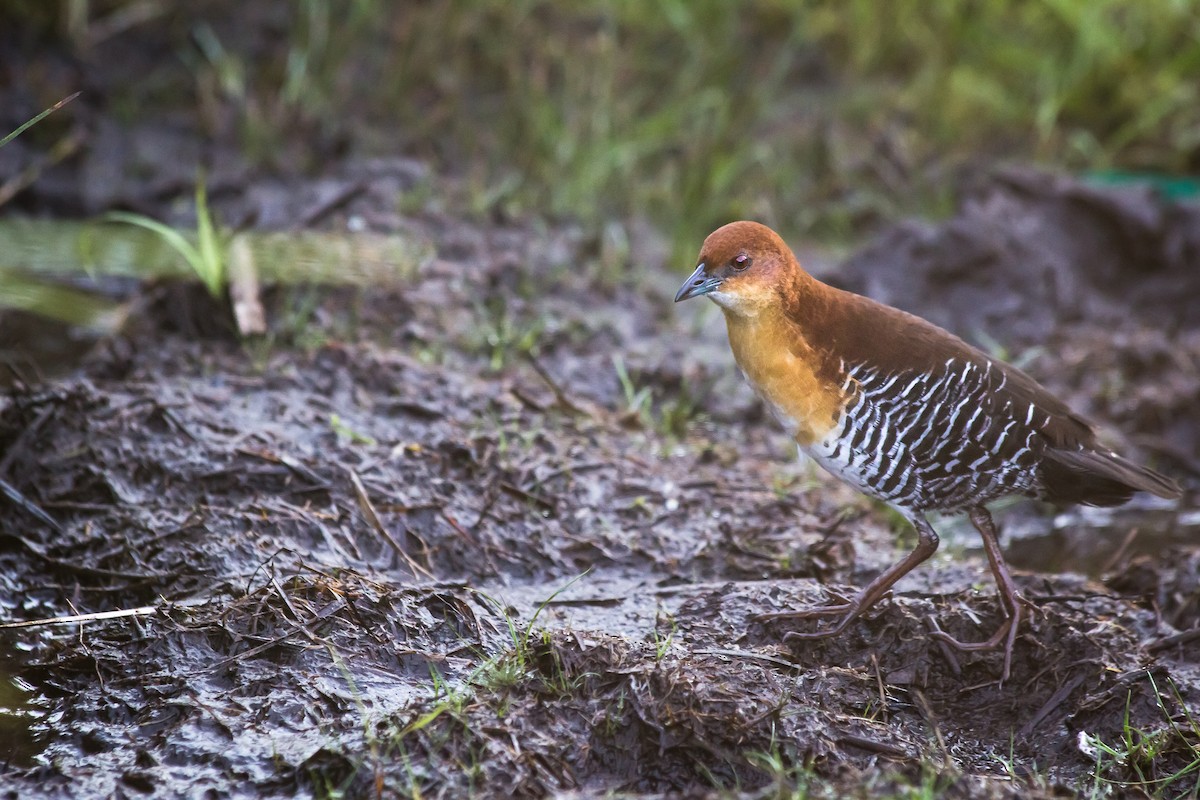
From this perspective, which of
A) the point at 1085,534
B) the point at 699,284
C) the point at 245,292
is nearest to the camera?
the point at 699,284

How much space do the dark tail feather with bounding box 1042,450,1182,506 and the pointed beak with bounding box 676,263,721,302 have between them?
3.35 feet

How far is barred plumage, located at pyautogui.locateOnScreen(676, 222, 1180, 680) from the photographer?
11.6 feet

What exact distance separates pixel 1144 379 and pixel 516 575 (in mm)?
3189

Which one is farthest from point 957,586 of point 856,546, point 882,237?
point 882,237

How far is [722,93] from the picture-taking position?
7219 millimetres

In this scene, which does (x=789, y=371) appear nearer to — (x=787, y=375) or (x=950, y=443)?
(x=787, y=375)

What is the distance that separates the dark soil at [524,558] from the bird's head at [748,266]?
811 mm

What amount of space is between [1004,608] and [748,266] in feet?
3.80

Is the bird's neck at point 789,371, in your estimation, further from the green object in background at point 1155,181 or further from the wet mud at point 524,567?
the green object in background at point 1155,181

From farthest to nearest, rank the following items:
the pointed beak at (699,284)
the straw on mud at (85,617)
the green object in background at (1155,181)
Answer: the green object in background at (1155,181) < the pointed beak at (699,284) < the straw on mud at (85,617)

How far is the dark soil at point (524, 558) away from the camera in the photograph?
302 cm

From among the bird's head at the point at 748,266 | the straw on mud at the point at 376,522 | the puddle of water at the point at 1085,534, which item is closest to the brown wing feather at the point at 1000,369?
the bird's head at the point at 748,266

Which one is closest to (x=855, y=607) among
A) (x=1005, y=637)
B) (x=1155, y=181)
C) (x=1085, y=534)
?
(x=1005, y=637)

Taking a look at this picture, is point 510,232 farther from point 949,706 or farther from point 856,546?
point 949,706
